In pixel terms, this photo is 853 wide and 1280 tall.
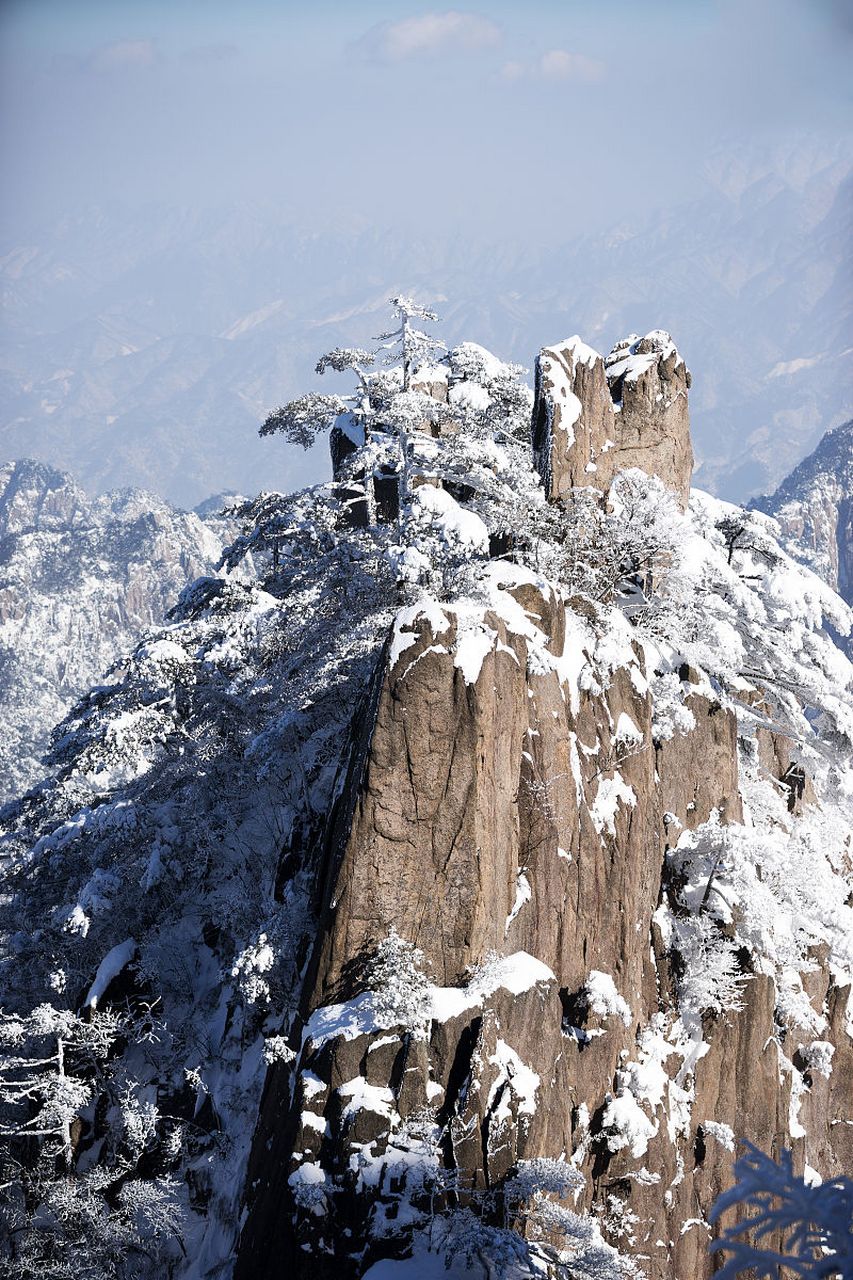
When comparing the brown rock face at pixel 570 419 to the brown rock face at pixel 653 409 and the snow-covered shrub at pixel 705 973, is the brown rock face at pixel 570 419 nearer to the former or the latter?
the brown rock face at pixel 653 409

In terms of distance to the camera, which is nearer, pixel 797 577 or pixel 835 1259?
pixel 835 1259

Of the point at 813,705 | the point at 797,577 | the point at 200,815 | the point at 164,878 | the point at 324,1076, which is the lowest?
the point at 324,1076

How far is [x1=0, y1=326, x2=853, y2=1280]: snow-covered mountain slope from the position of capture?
1767 centimetres

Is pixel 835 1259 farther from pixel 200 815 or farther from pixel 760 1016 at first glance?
pixel 200 815

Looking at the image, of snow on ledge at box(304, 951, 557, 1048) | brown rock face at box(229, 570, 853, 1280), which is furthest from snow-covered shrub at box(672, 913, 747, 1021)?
snow on ledge at box(304, 951, 557, 1048)

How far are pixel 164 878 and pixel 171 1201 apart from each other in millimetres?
8273

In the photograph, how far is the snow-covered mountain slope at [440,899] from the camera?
17672 mm

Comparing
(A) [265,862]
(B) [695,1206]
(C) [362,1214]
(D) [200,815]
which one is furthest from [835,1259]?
(D) [200,815]

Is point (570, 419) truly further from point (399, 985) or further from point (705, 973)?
point (399, 985)

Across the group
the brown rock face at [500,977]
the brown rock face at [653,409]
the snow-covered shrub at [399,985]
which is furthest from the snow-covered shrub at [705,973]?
the brown rock face at [653,409]

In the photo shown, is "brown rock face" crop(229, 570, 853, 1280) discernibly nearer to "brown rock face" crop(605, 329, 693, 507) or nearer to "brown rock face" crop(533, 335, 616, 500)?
"brown rock face" crop(533, 335, 616, 500)

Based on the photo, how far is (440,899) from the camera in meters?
18.6

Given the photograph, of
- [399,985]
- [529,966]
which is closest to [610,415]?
[529,966]

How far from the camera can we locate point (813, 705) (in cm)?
3469
